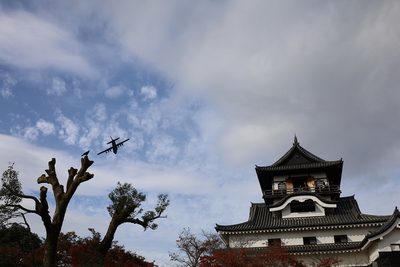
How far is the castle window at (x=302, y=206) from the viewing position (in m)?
31.7

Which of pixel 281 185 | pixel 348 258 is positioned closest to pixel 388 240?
pixel 348 258

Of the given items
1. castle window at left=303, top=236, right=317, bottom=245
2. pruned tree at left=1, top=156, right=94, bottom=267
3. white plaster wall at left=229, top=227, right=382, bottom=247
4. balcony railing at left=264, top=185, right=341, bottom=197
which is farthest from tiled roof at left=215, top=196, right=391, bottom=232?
pruned tree at left=1, top=156, right=94, bottom=267

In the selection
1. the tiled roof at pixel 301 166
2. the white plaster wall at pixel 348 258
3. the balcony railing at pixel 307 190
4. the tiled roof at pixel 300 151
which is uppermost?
the tiled roof at pixel 300 151

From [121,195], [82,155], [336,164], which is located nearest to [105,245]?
[121,195]

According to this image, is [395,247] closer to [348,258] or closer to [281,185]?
[348,258]

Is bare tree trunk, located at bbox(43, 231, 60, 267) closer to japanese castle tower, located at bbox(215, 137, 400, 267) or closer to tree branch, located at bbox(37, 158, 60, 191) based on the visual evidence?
tree branch, located at bbox(37, 158, 60, 191)

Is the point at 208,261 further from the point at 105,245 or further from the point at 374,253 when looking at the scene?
the point at 374,253

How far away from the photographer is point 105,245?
727 inches

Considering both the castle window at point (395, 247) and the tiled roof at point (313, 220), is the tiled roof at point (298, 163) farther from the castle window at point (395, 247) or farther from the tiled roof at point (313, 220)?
the castle window at point (395, 247)

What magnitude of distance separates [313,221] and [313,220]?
0.87 feet

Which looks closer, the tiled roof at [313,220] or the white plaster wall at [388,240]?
the white plaster wall at [388,240]

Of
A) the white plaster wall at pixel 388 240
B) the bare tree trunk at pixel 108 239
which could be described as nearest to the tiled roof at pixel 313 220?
the white plaster wall at pixel 388 240

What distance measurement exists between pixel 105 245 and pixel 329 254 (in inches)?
700

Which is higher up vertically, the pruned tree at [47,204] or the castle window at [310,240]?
the castle window at [310,240]
